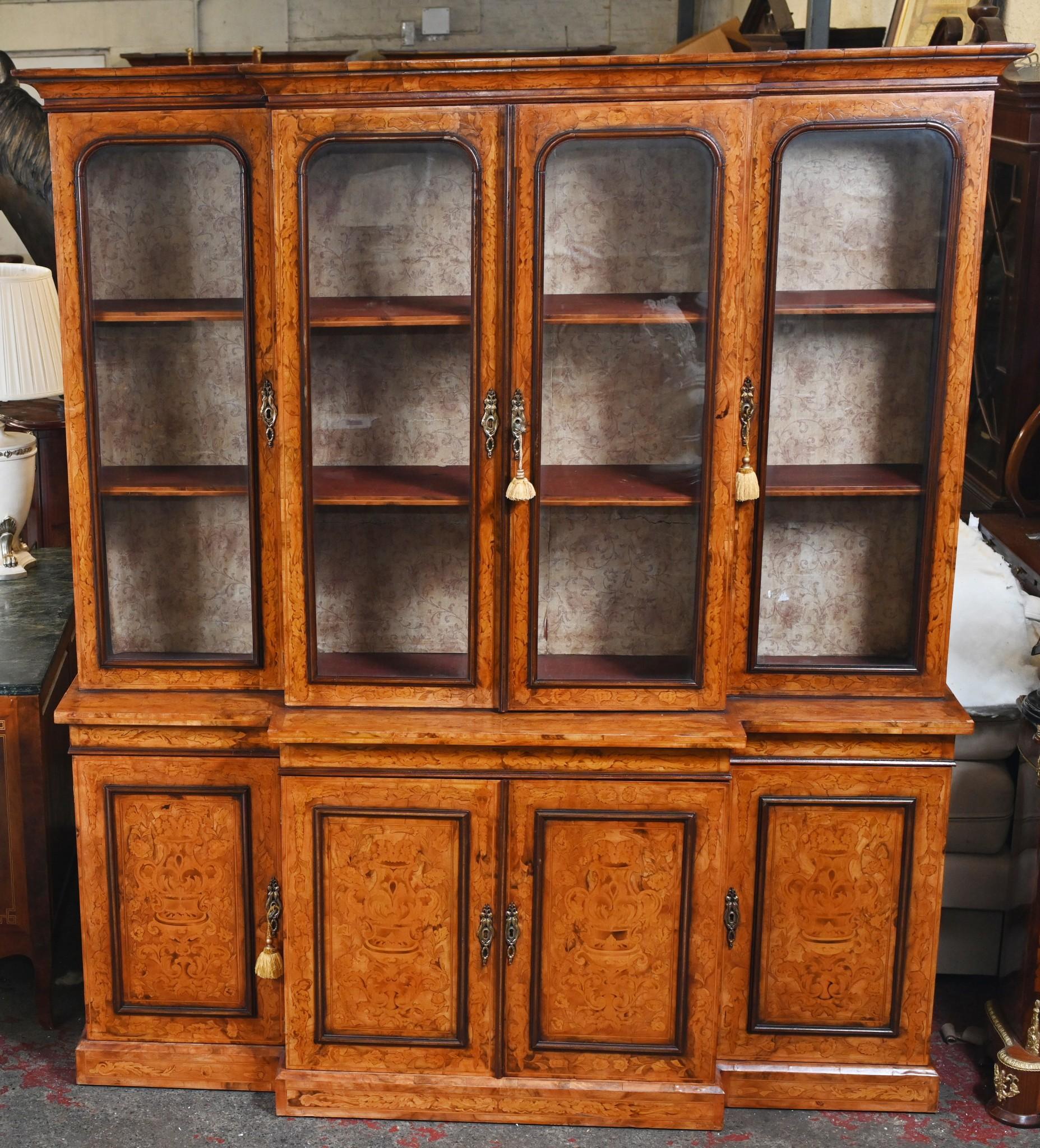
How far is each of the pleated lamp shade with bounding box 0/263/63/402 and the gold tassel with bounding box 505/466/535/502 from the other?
1292mm

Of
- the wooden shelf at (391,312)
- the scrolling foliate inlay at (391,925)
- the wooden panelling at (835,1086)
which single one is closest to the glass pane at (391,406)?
the wooden shelf at (391,312)

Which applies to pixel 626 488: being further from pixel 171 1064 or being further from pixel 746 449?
pixel 171 1064

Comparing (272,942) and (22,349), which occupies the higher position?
(22,349)

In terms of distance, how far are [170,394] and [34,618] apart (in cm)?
83

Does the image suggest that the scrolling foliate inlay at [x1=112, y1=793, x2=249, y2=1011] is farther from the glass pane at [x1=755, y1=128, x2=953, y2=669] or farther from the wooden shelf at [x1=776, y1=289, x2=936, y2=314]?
the wooden shelf at [x1=776, y1=289, x2=936, y2=314]

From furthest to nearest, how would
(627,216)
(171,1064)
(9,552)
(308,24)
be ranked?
(308,24) < (9,552) < (171,1064) < (627,216)

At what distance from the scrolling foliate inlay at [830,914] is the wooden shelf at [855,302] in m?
0.99

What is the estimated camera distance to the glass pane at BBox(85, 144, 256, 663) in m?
2.64

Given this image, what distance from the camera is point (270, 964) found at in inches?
111

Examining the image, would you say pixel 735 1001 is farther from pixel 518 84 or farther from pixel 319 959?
pixel 518 84

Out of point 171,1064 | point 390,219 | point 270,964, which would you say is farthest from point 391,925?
point 390,219

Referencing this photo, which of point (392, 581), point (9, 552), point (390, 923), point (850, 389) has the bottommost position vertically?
point (390, 923)

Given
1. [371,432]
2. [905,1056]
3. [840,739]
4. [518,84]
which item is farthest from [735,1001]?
[518,84]

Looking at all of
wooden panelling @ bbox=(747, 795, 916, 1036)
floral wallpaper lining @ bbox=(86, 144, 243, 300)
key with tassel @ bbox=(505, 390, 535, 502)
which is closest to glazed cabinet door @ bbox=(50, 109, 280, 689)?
floral wallpaper lining @ bbox=(86, 144, 243, 300)
